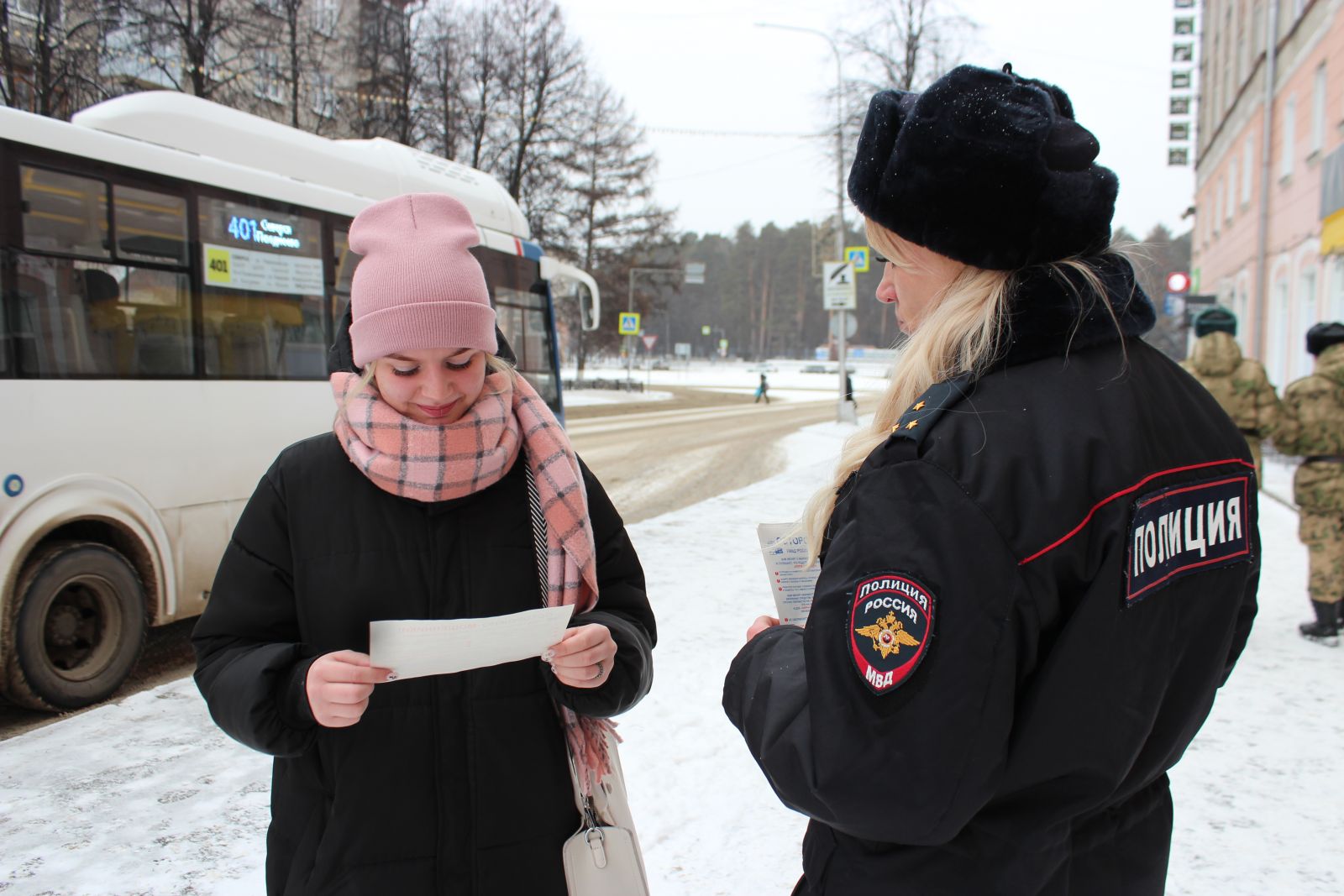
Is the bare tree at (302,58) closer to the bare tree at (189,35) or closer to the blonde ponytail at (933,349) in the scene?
the bare tree at (189,35)

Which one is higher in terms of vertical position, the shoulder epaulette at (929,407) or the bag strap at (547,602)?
the shoulder epaulette at (929,407)

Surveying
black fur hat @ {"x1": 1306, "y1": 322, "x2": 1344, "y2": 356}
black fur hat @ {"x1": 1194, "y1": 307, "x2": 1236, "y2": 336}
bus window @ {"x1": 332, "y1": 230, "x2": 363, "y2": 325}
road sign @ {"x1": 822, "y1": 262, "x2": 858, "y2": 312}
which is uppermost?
road sign @ {"x1": 822, "y1": 262, "x2": 858, "y2": 312}

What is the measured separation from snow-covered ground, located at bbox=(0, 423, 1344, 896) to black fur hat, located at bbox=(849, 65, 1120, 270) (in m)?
2.52

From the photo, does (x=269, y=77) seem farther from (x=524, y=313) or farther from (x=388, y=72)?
(x=524, y=313)

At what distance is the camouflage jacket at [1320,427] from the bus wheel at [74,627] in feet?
22.8

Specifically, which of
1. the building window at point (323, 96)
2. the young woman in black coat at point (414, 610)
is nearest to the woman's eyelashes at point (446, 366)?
the young woman in black coat at point (414, 610)

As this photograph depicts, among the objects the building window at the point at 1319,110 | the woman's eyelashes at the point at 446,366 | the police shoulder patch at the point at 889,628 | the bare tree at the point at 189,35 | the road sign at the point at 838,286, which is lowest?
the police shoulder patch at the point at 889,628

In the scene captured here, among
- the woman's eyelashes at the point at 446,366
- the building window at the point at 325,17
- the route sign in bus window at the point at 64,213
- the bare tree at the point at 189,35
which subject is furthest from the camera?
the building window at the point at 325,17

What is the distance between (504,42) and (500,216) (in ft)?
68.3

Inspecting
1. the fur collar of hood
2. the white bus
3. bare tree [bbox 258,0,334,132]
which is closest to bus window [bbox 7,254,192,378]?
the white bus

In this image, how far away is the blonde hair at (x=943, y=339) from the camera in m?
1.22

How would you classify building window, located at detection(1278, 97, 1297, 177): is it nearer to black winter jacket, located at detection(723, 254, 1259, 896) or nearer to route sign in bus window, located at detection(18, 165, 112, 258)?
route sign in bus window, located at detection(18, 165, 112, 258)

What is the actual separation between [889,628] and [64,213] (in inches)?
230

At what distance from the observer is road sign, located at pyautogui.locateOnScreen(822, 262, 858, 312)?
17.9m
